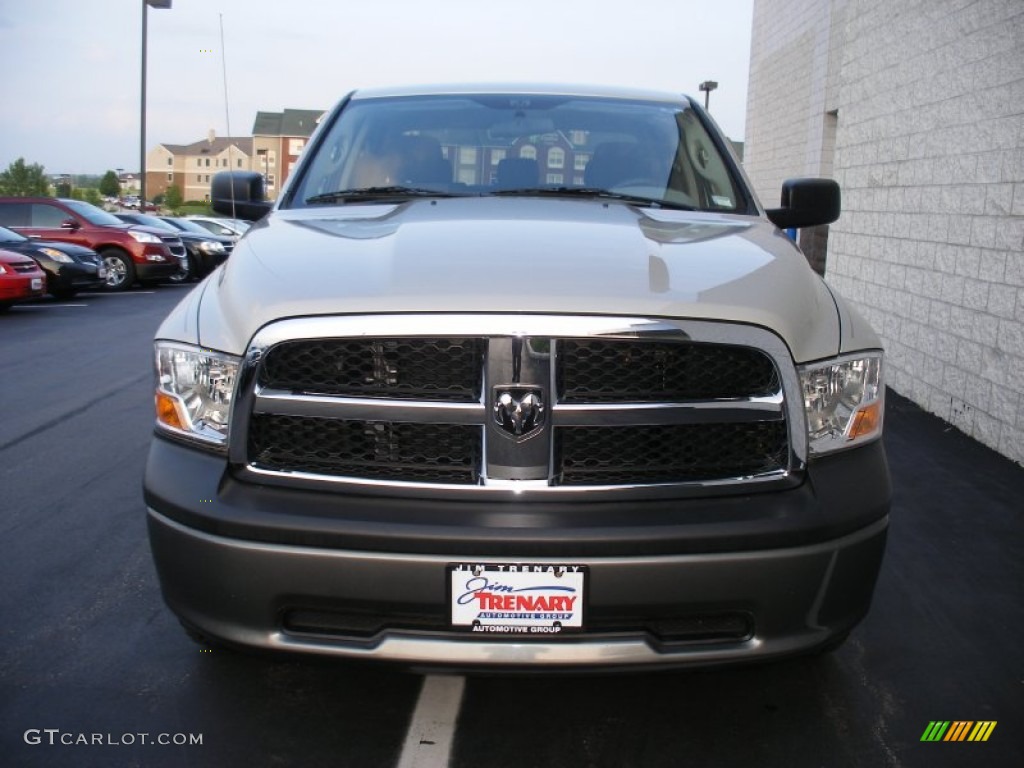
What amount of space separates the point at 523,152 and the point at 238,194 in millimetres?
1215

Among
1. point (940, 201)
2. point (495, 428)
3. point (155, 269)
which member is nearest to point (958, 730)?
point (495, 428)

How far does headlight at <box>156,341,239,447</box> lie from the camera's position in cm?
255

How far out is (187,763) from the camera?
267cm

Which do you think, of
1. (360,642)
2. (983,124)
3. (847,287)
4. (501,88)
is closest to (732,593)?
(360,642)

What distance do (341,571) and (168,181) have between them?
513ft

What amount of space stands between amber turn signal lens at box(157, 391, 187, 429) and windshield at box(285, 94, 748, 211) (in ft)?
4.35

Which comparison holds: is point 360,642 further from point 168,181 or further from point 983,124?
point 168,181

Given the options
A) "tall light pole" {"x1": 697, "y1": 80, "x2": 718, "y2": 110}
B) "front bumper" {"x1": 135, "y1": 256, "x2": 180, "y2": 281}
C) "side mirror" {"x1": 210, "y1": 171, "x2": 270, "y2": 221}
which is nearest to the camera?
"side mirror" {"x1": 210, "y1": 171, "x2": 270, "y2": 221}

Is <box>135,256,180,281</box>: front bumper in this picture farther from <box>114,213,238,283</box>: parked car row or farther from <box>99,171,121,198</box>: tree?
<box>99,171,121,198</box>: tree

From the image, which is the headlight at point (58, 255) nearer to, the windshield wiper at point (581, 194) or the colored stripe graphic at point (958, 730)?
the windshield wiper at point (581, 194)

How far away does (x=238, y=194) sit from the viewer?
14.1 feet

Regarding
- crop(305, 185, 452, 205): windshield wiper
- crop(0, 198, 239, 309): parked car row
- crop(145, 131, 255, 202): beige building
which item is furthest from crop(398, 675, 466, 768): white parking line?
crop(145, 131, 255, 202): beige building

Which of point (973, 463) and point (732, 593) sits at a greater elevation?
point (732, 593)

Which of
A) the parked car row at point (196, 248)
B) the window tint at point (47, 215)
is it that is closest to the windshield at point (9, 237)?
the window tint at point (47, 215)
